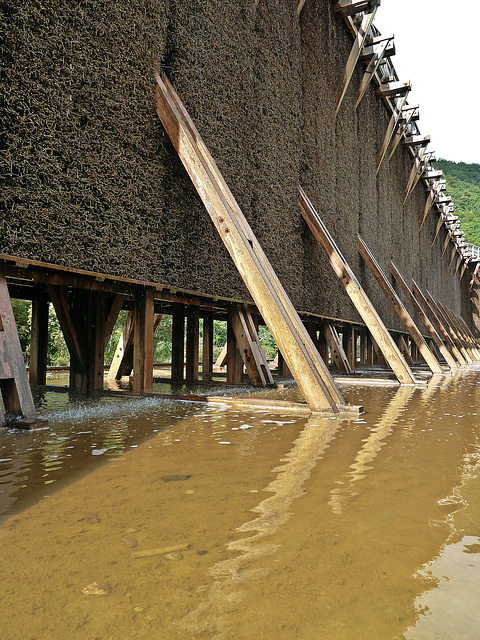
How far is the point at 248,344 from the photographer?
6.78 m

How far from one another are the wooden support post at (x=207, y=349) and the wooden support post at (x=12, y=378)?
6037mm

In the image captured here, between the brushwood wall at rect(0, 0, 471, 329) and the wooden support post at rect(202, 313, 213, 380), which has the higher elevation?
the brushwood wall at rect(0, 0, 471, 329)

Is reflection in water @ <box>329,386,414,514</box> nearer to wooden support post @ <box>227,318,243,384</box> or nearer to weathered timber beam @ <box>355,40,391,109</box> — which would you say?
wooden support post @ <box>227,318,243,384</box>

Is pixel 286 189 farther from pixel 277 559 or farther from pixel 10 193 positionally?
pixel 277 559

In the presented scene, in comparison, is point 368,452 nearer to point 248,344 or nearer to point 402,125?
point 248,344

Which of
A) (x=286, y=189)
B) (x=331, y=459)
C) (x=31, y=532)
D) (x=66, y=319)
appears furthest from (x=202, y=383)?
(x=31, y=532)

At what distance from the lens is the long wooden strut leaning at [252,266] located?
4016 mm

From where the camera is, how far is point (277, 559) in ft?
4.26

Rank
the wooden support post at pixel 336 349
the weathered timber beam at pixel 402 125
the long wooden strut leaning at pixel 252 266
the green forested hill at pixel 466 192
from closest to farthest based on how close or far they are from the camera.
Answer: the long wooden strut leaning at pixel 252 266 < the wooden support post at pixel 336 349 < the weathered timber beam at pixel 402 125 < the green forested hill at pixel 466 192

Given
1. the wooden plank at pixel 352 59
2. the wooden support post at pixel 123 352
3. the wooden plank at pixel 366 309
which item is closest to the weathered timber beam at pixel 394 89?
the wooden plank at pixel 352 59

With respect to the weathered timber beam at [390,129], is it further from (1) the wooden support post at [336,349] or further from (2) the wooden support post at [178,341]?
(2) the wooden support post at [178,341]

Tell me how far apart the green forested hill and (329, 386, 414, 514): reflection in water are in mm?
60091

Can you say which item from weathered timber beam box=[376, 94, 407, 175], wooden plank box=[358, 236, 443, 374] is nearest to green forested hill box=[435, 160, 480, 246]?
weathered timber beam box=[376, 94, 407, 175]

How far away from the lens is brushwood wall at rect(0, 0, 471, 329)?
11.9ft
